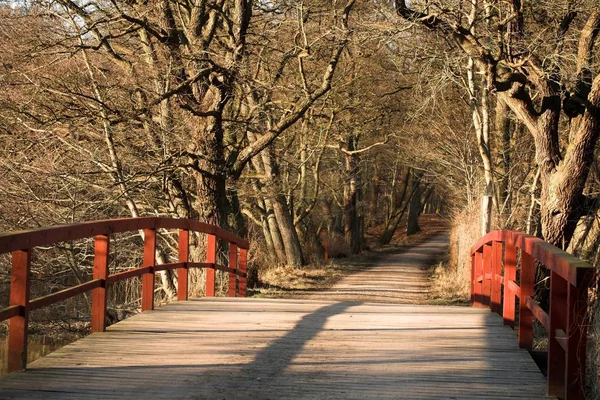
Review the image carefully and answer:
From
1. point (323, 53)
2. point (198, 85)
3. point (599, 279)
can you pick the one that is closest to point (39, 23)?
point (198, 85)

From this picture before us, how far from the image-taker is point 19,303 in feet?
19.6

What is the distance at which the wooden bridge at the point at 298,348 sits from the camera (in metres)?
5.61

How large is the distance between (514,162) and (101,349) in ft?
55.8

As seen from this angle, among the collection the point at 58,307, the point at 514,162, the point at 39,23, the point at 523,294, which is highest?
the point at 39,23

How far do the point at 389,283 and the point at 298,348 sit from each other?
16488mm

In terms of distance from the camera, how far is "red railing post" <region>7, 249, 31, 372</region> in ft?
19.5

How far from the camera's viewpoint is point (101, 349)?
22.8 ft

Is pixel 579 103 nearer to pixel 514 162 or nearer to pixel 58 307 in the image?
pixel 514 162

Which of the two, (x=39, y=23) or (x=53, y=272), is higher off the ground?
(x=39, y=23)

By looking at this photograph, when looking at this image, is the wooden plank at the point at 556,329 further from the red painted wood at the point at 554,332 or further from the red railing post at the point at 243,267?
the red railing post at the point at 243,267

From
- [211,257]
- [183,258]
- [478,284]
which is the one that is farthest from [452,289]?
[183,258]

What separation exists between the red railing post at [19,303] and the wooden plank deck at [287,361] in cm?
14

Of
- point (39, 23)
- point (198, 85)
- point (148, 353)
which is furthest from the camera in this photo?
point (198, 85)

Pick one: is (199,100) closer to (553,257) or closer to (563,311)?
(553,257)
